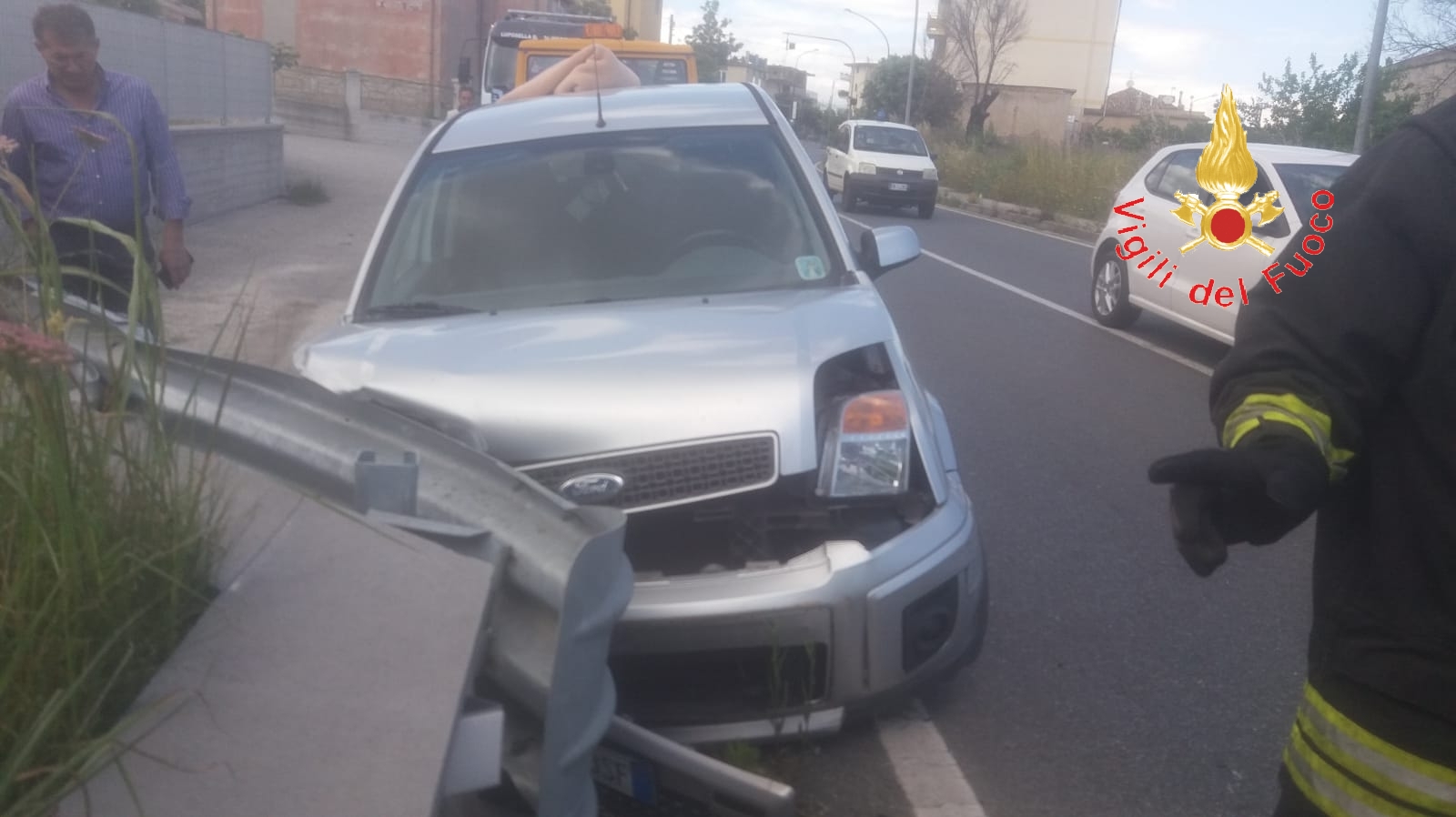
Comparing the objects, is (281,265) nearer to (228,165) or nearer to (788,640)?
(228,165)

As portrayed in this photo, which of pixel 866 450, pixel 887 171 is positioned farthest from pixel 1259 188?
pixel 887 171

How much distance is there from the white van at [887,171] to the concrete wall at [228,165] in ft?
32.6

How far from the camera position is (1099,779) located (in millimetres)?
3592

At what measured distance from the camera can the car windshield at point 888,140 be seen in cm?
2505

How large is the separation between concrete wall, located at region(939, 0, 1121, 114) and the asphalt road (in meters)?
73.3

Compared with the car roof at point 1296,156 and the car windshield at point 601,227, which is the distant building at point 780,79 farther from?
the car windshield at point 601,227

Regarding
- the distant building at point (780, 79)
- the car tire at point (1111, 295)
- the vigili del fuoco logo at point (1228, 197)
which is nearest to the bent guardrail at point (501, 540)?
the vigili del fuoco logo at point (1228, 197)

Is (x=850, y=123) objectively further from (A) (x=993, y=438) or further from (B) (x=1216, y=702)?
(B) (x=1216, y=702)

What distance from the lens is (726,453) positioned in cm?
341

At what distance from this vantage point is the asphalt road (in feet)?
11.7

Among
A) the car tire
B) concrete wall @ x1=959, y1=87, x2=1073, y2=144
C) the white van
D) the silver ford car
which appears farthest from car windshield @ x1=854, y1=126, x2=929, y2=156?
concrete wall @ x1=959, y1=87, x2=1073, y2=144

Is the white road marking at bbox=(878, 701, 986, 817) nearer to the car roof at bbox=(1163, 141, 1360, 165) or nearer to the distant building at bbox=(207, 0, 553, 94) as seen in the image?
the car roof at bbox=(1163, 141, 1360, 165)

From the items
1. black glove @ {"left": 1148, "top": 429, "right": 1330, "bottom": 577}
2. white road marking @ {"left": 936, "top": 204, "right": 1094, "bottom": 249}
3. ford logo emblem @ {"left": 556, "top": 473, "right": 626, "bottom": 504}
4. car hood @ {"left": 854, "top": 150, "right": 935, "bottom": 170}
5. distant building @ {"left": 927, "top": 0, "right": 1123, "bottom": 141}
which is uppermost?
distant building @ {"left": 927, "top": 0, "right": 1123, "bottom": 141}

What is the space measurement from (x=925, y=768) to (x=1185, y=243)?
24.4 feet
